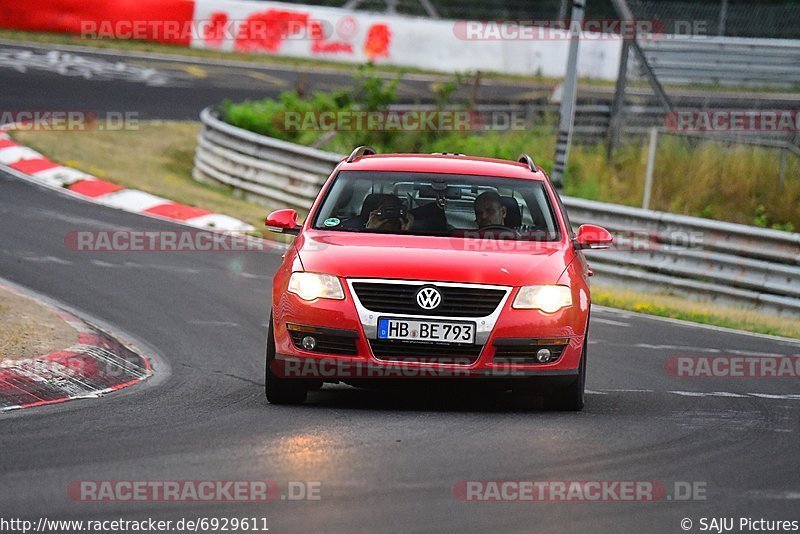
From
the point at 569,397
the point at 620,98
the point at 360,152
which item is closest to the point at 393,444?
the point at 569,397

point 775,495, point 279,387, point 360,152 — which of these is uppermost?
point 360,152

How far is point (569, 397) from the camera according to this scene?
28.2 ft

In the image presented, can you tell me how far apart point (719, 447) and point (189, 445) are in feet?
9.13

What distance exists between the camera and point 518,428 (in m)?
7.88

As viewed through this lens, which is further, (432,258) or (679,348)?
(679,348)

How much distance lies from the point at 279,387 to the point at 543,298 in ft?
5.43

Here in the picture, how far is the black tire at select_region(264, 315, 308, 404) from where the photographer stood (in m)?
8.46

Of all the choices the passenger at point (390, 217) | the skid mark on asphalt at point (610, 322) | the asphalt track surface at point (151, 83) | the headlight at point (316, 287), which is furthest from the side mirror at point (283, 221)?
the asphalt track surface at point (151, 83)

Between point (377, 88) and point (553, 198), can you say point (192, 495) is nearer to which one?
point (553, 198)

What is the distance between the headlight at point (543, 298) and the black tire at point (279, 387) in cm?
140

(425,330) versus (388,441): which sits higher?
(425,330)

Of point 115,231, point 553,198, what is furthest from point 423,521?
point 115,231

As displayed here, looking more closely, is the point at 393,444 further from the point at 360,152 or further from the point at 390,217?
the point at 360,152

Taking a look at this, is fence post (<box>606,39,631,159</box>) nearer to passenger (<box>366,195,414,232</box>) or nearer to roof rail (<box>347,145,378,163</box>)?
roof rail (<box>347,145,378,163</box>)
